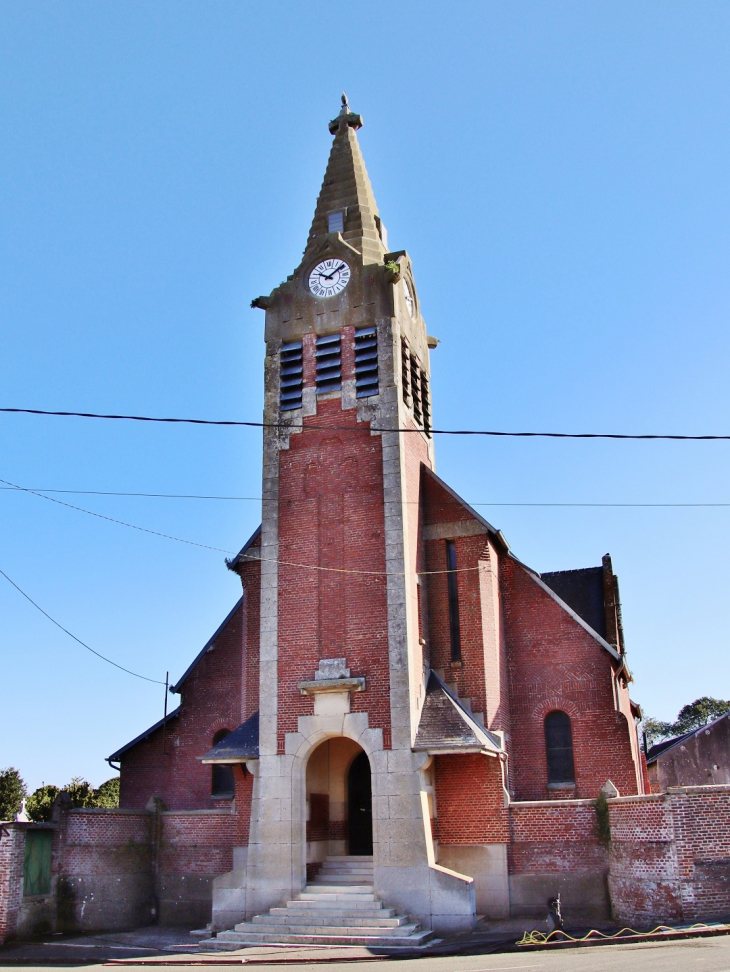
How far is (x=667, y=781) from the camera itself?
3378 centimetres

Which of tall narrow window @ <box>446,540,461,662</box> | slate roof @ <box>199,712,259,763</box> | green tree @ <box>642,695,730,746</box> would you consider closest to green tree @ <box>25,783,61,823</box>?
slate roof @ <box>199,712,259,763</box>

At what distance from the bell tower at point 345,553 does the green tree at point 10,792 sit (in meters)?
19.0

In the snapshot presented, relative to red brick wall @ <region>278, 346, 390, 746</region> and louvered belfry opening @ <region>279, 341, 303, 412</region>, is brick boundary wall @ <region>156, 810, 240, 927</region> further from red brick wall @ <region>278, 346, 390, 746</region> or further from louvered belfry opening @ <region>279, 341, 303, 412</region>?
louvered belfry opening @ <region>279, 341, 303, 412</region>

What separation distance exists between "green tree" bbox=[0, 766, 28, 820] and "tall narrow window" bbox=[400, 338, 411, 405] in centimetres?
2363

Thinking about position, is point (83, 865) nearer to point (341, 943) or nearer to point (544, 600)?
point (341, 943)

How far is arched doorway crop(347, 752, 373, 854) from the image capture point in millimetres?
22516

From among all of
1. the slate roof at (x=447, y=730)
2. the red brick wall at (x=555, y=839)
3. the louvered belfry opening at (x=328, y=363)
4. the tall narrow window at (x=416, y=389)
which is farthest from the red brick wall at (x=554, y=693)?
the louvered belfry opening at (x=328, y=363)

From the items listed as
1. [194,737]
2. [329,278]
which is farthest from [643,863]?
[329,278]

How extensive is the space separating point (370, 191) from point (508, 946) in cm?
2116

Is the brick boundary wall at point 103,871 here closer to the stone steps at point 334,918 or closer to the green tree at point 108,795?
the stone steps at point 334,918

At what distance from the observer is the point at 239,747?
72.7 ft

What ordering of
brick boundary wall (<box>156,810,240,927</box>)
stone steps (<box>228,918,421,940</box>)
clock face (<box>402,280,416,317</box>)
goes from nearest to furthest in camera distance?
stone steps (<box>228,918,421,940</box>)
brick boundary wall (<box>156,810,240,927</box>)
clock face (<box>402,280,416,317</box>)

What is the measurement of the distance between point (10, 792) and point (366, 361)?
24051mm

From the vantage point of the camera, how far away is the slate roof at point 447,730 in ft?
66.7
